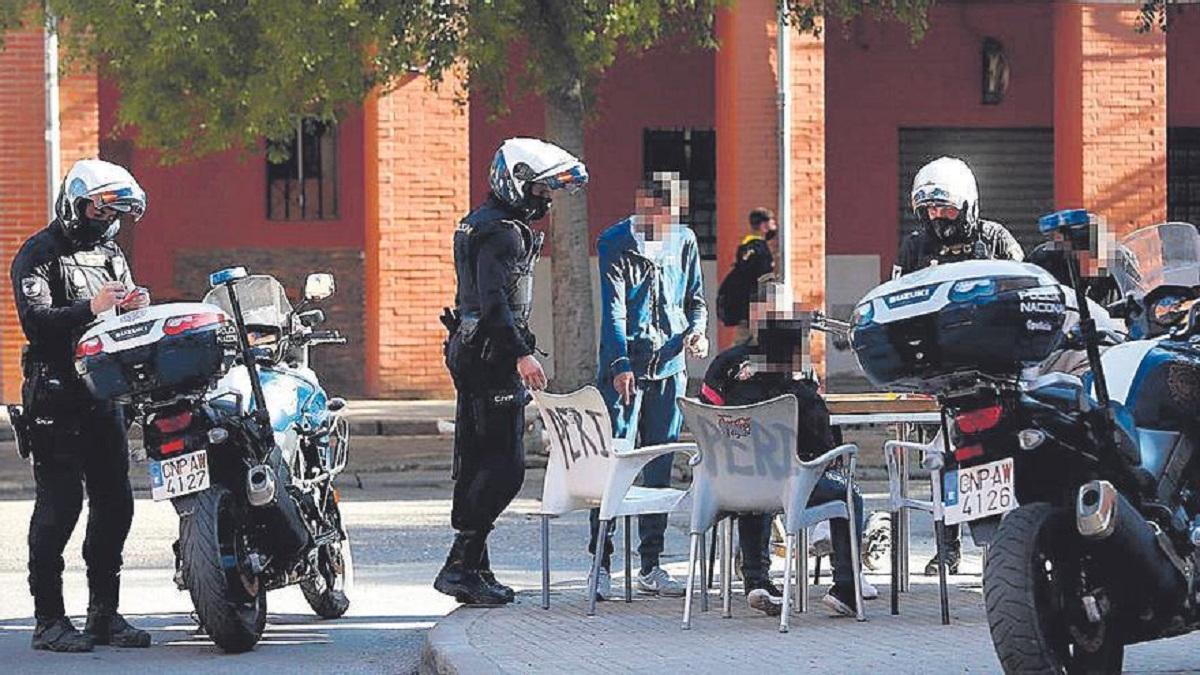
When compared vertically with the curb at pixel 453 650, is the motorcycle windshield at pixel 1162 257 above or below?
above

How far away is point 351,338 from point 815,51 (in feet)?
20.8

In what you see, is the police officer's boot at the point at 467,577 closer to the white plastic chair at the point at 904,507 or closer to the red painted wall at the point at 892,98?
the white plastic chair at the point at 904,507

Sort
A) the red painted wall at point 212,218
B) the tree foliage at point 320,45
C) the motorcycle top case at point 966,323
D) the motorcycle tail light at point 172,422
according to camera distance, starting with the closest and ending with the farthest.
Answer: the motorcycle top case at point 966,323 < the motorcycle tail light at point 172,422 < the tree foliage at point 320,45 < the red painted wall at point 212,218

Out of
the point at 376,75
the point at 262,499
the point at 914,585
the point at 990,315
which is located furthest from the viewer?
the point at 376,75

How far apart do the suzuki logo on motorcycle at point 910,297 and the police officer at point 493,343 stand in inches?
123

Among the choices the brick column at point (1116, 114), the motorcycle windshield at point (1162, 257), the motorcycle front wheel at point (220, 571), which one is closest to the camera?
the motorcycle windshield at point (1162, 257)

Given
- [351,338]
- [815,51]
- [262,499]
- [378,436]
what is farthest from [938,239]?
[351,338]

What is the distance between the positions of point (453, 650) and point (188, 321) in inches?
65.5

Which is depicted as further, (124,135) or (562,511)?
(124,135)

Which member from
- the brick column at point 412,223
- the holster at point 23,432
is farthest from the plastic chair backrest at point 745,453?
the brick column at point 412,223

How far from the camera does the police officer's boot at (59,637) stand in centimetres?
973

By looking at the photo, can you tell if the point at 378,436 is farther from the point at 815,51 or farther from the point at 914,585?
the point at 914,585

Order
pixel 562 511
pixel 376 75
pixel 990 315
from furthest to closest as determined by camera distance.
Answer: pixel 376 75 < pixel 562 511 < pixel 990 315

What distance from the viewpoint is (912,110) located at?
27953mm
